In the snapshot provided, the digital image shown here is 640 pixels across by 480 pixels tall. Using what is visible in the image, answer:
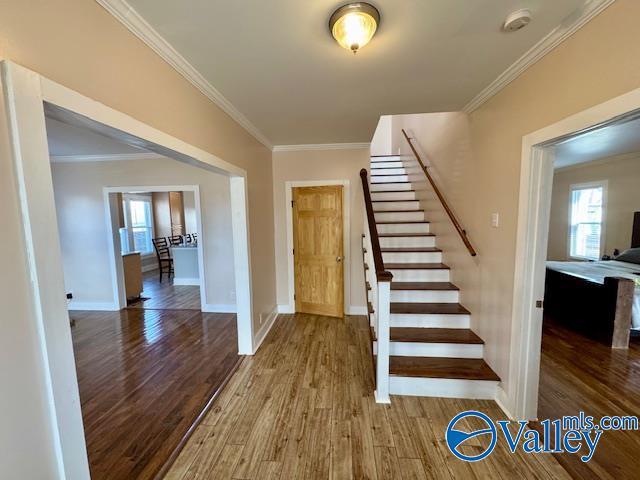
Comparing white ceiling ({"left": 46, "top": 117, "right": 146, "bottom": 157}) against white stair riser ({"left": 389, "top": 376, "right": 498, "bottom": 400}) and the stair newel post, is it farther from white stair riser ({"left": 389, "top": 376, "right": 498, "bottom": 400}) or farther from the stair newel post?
white stair riser ({"left": 389, "top": 376, "right": 498, "bottom": 400})

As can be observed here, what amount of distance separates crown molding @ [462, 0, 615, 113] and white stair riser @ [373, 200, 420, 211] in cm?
215

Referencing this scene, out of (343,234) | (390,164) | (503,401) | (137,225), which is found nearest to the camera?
(503,401)

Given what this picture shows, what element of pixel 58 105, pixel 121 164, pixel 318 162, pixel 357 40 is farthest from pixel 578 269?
pixel 121 164

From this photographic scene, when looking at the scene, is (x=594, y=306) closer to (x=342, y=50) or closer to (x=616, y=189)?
(x=616, y=189)

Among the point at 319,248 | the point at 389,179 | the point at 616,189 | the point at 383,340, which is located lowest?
the point at 383,340

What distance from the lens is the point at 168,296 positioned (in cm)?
532

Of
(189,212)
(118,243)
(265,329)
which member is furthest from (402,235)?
(189,212)

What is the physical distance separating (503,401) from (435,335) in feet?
2.20

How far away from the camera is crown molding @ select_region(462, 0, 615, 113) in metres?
1.30

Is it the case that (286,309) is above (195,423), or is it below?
above

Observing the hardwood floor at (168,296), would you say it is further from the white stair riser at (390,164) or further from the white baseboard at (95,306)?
the white stair riser at (390,164)

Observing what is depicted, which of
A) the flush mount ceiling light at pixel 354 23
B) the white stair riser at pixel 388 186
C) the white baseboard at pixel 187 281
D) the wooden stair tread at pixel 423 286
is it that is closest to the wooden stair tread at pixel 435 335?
the wooden stair tread at pixel 423 286

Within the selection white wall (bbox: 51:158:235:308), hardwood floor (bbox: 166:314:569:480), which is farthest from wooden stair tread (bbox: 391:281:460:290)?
white wall (bbox: 51:158:235:308)

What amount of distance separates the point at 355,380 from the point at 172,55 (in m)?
2.86
